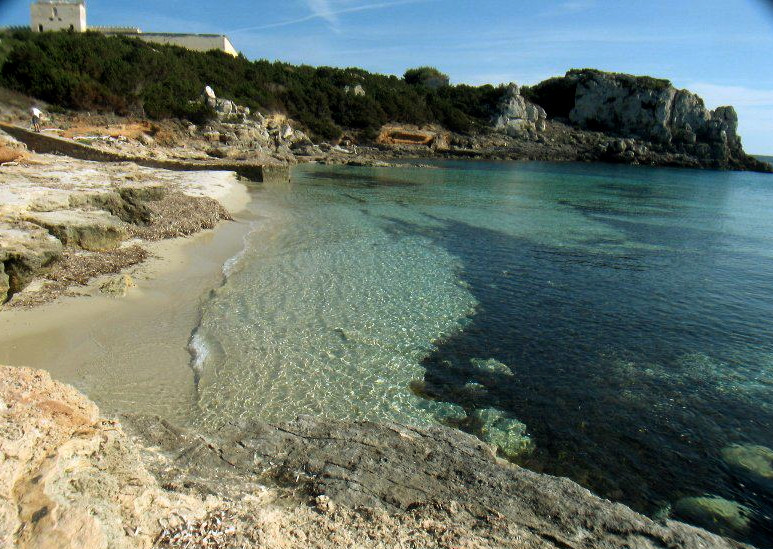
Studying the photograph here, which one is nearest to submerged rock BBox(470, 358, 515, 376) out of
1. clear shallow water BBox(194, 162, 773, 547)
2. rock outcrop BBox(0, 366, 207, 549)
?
clear shallow water BBox(194, 162, 773, 547)

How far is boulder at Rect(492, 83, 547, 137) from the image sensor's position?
76812mm

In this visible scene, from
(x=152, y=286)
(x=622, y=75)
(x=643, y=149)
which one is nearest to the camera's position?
(x=152, y=286)

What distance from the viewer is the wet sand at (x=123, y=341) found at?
5.66 meters

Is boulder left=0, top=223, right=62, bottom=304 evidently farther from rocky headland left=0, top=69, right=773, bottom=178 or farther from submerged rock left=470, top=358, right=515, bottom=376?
rocky headland left=0, top=69, right=773, bottom=178

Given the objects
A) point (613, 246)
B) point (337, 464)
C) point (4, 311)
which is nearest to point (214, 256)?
point (4, 311)

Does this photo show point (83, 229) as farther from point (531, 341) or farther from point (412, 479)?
point (412, 479)

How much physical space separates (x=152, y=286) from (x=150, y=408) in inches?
168

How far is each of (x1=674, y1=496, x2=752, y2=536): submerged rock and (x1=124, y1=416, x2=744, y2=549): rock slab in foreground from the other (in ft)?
3.31

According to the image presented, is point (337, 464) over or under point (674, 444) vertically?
over

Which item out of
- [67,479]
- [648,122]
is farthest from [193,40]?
[67,479]

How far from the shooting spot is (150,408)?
17.7ft

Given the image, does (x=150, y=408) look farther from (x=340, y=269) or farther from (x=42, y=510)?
(x=340, y=269)

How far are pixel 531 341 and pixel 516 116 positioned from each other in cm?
7815

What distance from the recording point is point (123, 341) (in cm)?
688
